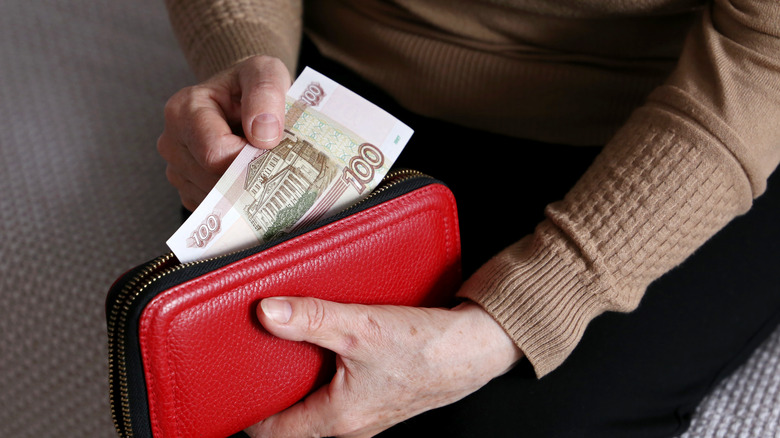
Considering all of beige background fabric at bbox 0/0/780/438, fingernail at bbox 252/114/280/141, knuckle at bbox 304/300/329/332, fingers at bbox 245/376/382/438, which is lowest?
beige background fabric at bbox 0/0/780/438

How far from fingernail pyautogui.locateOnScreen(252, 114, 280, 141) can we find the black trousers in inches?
10.9

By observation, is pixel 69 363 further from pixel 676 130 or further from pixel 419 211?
pixel 676 130

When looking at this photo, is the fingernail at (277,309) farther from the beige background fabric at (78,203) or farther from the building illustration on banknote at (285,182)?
the beige background fabric at (78,203)

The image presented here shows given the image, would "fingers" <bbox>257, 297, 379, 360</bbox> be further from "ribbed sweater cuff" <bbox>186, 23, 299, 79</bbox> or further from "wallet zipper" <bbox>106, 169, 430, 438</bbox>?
"ribbed sweater cuff" <bbox>186, 23, 299, 79</bbox>

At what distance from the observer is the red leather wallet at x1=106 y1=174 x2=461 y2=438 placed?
2.00 ft

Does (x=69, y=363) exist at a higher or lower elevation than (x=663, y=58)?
lower

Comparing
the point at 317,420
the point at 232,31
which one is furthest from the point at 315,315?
the point at 232,31

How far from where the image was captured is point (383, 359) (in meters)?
0.69

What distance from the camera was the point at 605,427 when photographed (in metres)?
0.81

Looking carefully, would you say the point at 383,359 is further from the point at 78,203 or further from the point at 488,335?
the point at 78,203

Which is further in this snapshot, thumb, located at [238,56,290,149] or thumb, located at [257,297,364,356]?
thumb, located at [238,56,290,149]

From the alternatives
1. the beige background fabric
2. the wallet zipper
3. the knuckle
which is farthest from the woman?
the beige background fabric

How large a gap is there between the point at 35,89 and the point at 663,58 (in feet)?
4.61

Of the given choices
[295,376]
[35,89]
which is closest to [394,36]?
[295,376]
